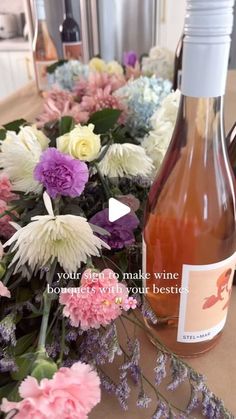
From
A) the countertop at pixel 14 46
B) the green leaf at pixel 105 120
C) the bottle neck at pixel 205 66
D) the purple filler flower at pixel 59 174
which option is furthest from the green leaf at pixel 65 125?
the countertop at pixel 14 46

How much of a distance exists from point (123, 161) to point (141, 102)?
200mm

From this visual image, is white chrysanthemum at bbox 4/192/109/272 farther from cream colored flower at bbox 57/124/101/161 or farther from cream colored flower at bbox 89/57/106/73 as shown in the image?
cream colored flower at bbox 89/57/106/73

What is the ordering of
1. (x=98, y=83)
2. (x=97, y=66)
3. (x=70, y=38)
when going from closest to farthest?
(x=98, y=83), (x=97, y=66), (x=70, y=38)

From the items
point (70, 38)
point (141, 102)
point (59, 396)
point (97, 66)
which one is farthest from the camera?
point (70, 38)

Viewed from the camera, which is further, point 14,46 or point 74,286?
point 14,46

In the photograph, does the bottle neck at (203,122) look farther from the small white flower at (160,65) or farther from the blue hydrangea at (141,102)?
the small white flower at (160,65)

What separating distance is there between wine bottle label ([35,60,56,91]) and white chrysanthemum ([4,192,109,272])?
2.41 feet

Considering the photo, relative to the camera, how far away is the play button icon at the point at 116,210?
359mm

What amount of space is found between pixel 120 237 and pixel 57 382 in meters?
0.18

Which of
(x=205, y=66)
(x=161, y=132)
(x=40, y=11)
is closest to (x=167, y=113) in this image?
(x=161, y=132)

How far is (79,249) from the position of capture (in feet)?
0.93

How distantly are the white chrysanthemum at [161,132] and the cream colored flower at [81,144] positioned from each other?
3.5 inches

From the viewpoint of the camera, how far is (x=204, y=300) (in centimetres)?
30

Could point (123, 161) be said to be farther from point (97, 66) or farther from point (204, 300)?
point (97, 66)
